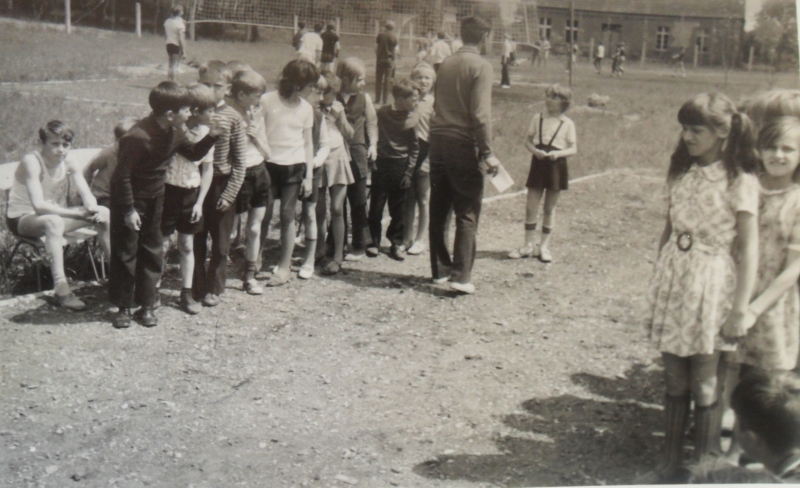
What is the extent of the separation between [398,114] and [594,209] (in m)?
2.09

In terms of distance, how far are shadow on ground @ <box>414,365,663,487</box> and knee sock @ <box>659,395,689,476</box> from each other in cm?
11

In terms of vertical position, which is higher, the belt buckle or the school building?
the school building

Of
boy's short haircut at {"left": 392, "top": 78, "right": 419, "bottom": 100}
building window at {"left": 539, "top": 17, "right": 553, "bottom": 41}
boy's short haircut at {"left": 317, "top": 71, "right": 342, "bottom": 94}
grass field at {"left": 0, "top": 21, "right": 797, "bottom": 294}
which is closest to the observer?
grass field at {"left": 0, "top": 21, "right": 797, "bottom": 294}

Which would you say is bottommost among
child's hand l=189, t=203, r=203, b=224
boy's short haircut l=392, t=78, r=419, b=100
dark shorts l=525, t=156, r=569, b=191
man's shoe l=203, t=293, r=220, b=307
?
man's shoe l=203, t=293, r=220, b=307

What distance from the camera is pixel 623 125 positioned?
9.66 metres

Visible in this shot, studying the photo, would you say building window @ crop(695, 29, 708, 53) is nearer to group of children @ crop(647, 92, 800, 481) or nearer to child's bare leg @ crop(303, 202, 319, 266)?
group of children @ crop(647, 92, 800, 481)

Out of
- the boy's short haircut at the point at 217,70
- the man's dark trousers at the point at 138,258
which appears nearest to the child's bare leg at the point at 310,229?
the boy's short haircut at the point at 217,70

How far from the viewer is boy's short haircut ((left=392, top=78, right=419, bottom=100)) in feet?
14.2

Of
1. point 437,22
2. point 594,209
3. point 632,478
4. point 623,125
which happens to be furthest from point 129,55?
point 623,125

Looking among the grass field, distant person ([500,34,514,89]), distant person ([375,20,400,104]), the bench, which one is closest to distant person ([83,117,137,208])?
the bench

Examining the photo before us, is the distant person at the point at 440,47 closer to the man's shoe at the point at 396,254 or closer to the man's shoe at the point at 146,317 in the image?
the man's shoe at the point at 396,254

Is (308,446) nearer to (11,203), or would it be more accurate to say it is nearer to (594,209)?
(11,203)

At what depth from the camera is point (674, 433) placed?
7.57ft

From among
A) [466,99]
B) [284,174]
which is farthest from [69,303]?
[466,99]
